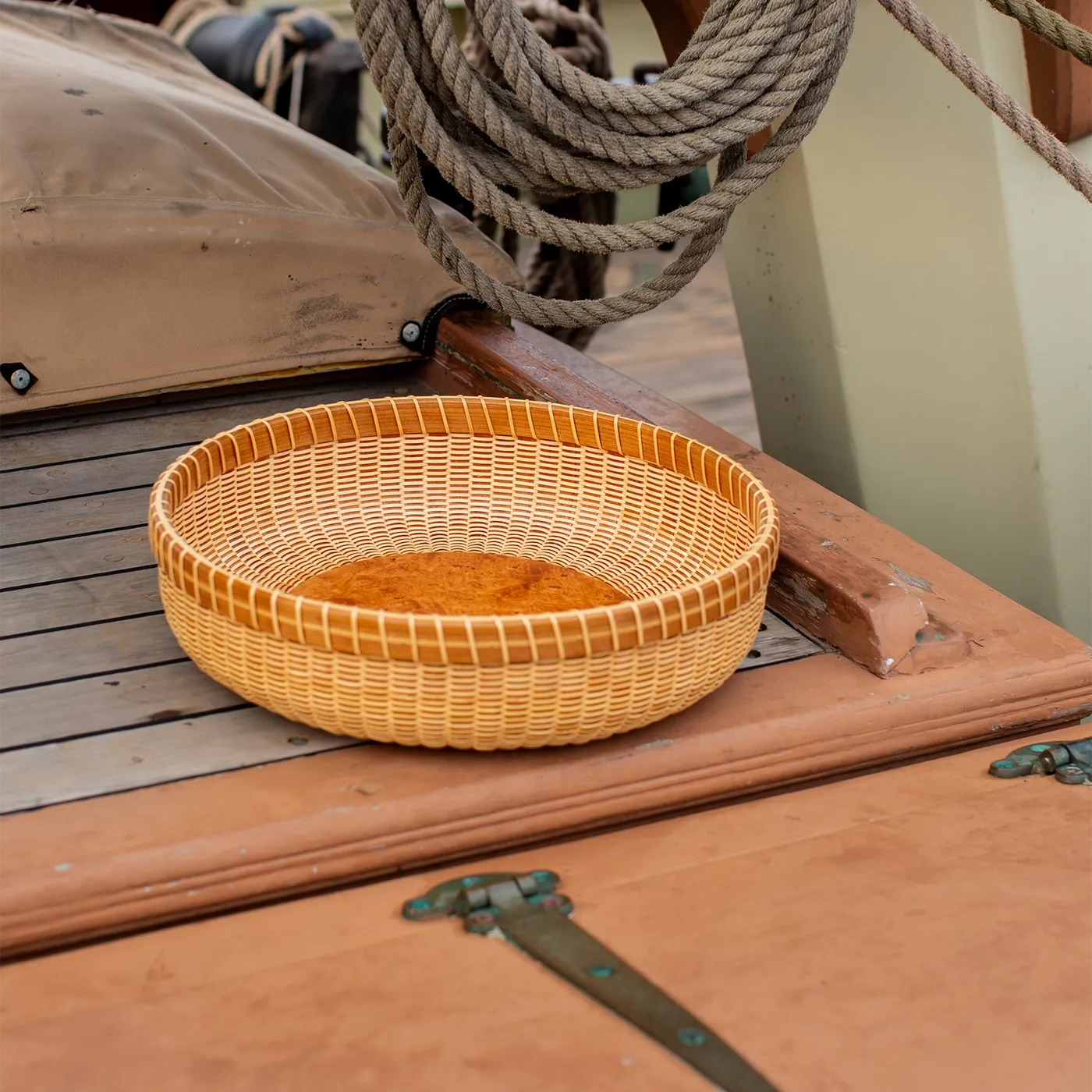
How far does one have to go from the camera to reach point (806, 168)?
183 cm

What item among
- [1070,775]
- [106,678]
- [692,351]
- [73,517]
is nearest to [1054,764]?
[1070,775]

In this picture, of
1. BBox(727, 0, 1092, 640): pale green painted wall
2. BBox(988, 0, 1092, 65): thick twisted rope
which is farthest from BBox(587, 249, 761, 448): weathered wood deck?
BBox(988, 0, 1092, 65): thick twisted rope

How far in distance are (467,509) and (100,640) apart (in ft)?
1.34

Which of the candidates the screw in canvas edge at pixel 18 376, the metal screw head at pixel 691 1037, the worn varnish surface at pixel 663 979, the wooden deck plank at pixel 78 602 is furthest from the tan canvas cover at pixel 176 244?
the metal screw head at pixel 691 1037

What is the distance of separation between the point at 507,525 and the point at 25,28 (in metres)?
1.37

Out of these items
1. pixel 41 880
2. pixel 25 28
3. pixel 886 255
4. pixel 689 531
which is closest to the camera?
pixel 41 880

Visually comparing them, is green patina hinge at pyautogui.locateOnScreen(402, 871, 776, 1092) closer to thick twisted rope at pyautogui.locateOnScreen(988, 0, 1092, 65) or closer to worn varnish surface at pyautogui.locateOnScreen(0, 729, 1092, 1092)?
worn varnish surface at pyautogui.locateOnScreen(0, 729, 1092, 1092)

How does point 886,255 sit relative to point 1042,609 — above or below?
above

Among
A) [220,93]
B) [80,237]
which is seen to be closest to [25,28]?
[220,93]

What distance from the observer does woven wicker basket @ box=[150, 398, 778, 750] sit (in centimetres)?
91

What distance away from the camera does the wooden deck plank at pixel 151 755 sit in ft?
3.07

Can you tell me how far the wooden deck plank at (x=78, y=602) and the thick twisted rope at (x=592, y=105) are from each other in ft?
1.70

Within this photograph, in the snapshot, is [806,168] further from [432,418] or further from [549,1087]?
[549,1087]

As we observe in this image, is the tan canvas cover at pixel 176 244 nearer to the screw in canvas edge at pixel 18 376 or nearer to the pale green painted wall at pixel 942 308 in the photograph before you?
the screw in canvas edge at pixel 18 376
